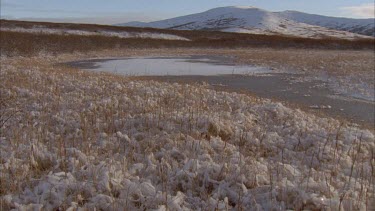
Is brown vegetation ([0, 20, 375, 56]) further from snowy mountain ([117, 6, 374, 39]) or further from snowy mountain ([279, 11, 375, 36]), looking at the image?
snowy mountain ([279, 11, 375, 36])

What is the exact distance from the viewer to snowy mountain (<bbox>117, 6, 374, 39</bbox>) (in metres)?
126

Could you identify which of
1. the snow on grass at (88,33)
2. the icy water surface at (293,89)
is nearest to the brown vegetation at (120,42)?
the snow on grass at (88,33)

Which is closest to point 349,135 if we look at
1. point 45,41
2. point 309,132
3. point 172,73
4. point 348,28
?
point 309,132

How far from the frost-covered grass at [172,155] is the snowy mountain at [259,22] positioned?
360ft

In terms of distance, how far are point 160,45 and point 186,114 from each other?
39.2 m

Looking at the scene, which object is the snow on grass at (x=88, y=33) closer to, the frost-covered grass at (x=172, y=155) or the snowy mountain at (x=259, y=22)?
the frost-covered grass at (x=172, y=155)

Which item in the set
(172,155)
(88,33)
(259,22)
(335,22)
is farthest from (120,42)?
(335,22)

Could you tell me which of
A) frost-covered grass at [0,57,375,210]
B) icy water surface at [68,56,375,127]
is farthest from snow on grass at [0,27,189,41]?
frost-covered grass at [0,57,375,210]

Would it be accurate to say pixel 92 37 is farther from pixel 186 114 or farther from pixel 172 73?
pixel 186 114

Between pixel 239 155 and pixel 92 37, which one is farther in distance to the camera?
pixel 92 37

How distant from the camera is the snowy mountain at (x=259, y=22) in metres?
126

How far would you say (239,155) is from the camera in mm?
6043

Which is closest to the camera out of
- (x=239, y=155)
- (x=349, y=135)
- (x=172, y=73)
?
(x=239, y=155)

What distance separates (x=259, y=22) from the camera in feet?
430
